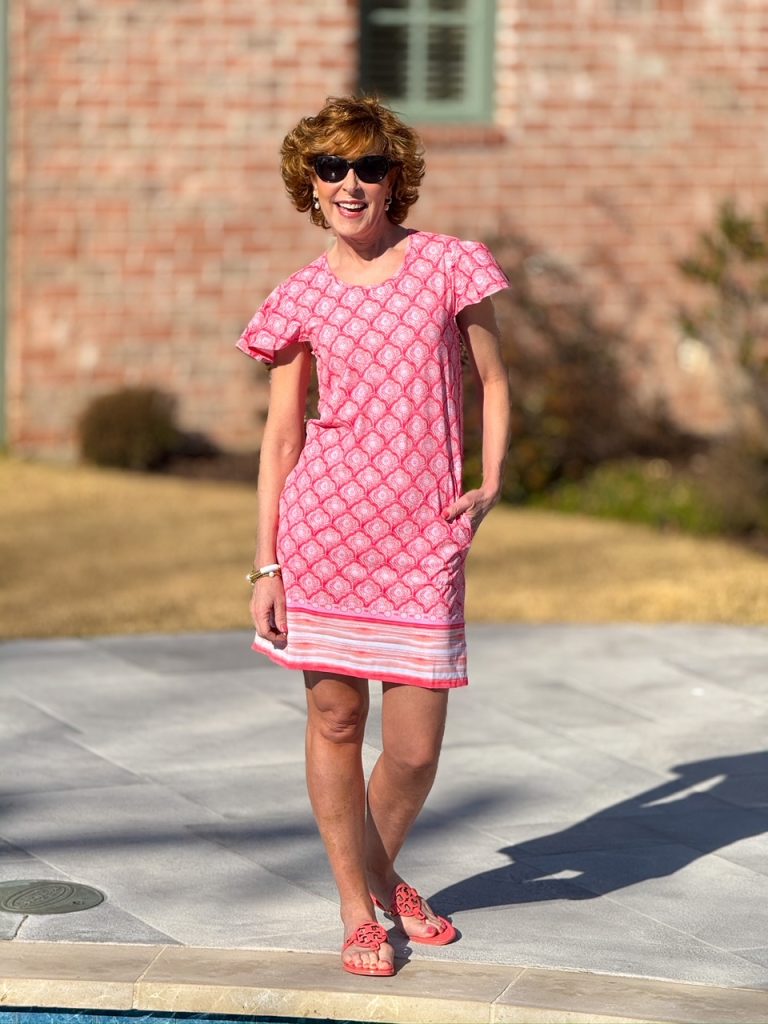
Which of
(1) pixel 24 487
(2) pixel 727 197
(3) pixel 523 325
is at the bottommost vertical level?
(1) pixel 24 487

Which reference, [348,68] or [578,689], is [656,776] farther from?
[348,68]

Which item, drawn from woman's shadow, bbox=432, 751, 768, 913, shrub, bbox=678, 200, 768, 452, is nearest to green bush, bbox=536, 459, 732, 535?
shrub, bbox=678, 200, 768, 452

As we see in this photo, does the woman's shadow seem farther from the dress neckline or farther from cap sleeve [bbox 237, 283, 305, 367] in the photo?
the dress neckline

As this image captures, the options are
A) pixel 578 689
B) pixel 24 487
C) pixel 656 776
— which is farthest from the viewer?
pixel 24 487

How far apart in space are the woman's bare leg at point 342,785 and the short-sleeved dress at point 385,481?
139mm

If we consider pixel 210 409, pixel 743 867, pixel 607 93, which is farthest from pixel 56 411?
pixel 743 867

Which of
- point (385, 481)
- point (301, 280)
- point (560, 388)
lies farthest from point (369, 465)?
point (560, 388)

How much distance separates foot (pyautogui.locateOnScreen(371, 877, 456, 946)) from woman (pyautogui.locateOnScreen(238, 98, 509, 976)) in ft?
0.65

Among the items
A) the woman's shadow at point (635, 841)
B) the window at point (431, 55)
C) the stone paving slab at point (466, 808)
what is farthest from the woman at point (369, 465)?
the window at point (431, 55)

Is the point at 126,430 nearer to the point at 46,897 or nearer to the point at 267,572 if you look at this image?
the point at 46,897

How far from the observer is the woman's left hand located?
14.8 feet

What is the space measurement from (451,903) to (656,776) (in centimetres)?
150

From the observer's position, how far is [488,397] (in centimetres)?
463

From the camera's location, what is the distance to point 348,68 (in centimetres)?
1312
